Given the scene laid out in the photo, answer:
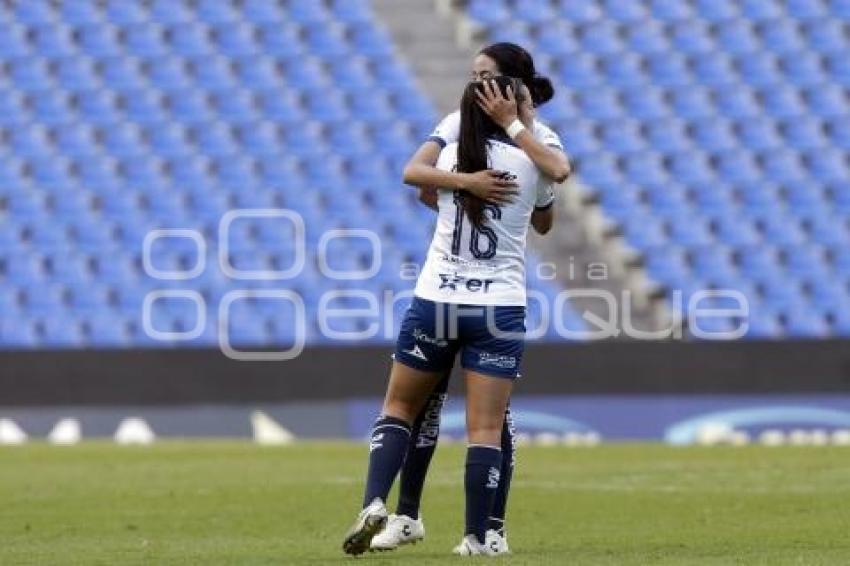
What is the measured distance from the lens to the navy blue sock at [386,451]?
25.3ft

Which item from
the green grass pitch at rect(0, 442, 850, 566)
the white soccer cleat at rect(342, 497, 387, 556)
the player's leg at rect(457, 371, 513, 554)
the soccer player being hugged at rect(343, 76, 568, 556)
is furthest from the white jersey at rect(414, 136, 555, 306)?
the green grass pitch at rect(0, 442, 850, 566)

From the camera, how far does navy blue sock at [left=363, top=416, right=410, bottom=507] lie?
7.71 meters

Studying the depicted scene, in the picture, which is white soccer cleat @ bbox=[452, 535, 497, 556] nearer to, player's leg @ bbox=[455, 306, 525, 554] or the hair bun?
player's leg @ bbox=[455, 306, 525, 554]

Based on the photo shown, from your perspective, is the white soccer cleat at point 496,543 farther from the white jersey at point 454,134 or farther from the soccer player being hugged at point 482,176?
the white jersey at point 454,134

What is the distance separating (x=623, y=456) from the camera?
1739 cm

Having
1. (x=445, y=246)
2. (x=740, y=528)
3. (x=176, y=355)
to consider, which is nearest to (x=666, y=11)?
(x=176, y=355)

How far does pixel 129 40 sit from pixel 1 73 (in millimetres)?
1870

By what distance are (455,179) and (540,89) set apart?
556 mm

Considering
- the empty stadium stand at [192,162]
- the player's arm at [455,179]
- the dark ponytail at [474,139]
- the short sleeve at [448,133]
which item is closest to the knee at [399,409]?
the dark ponytail at [474,139]

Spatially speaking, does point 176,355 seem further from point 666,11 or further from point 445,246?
point 445,246

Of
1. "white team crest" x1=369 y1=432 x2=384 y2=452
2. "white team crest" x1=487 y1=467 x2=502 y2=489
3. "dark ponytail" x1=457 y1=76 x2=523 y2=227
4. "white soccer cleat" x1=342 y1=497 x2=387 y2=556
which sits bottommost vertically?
"white soccer cleat" x1=342 y1=497 x2=387 y2=556

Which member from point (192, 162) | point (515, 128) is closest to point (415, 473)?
point (515, 128)

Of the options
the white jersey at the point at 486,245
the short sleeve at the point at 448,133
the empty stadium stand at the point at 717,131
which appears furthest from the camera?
the empty stadium stand at the point at 717,131

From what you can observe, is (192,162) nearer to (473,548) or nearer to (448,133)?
(448,133)
